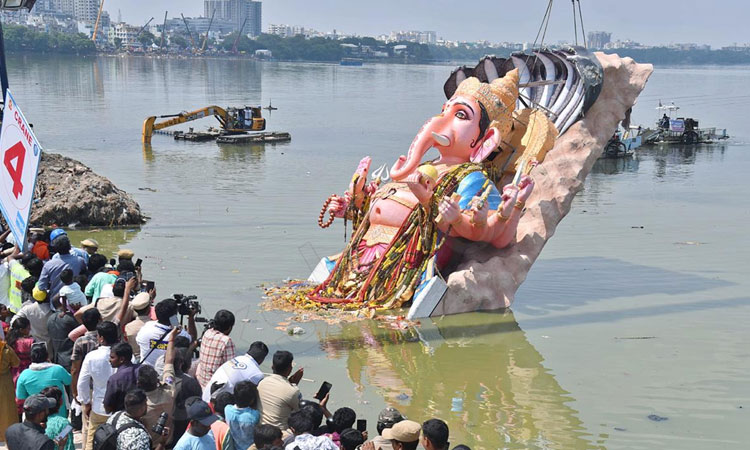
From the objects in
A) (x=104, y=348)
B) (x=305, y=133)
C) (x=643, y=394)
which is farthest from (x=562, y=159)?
Answer: (x=305, y=133)

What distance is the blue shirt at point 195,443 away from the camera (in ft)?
18.1

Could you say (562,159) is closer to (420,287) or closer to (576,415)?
(420,287)

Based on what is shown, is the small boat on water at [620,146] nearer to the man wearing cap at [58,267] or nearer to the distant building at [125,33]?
the man wearing cap at [58,267]

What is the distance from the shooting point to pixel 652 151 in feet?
115

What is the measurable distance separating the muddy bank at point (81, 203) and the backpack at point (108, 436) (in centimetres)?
1139

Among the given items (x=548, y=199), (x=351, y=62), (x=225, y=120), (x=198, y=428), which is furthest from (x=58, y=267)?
(x=351, y=62)

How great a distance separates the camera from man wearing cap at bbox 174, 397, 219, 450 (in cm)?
548

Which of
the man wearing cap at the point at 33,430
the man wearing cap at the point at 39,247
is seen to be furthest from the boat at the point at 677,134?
the man wearing cap at the point at 33,430

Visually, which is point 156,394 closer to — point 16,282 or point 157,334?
point 157,334

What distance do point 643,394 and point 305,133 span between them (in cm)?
3071

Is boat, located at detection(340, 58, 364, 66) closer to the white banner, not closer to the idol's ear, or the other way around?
the idol's ear

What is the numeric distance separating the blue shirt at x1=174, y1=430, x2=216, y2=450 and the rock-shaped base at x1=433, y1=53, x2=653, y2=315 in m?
6.08

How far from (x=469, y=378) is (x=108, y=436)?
535 cm

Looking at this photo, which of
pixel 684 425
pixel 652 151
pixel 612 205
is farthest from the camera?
pixel 652 151
